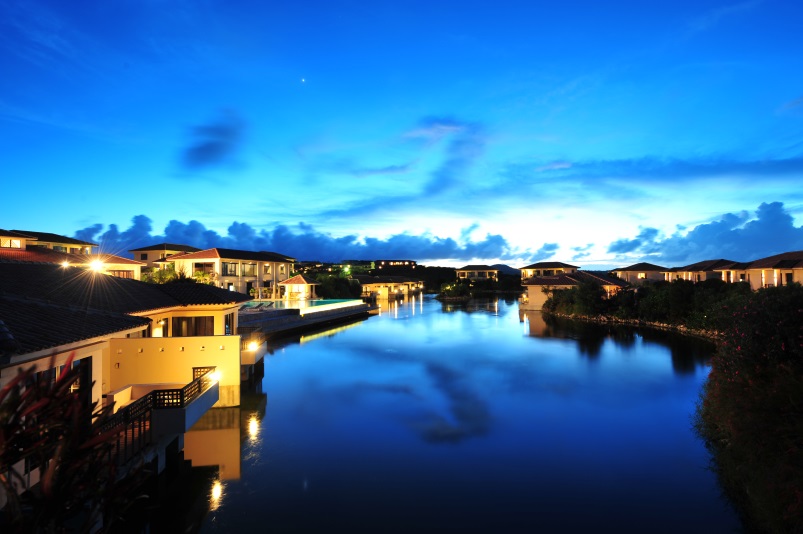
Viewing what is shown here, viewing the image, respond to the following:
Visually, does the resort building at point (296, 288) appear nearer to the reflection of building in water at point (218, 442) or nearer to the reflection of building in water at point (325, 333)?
the reflection of building in water at point (325, 333)

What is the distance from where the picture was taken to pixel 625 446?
11797mm

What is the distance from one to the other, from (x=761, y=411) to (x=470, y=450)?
20.7ft

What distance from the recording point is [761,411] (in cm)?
715

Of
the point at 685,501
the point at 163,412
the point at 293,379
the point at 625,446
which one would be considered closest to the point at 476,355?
the point at 293,379

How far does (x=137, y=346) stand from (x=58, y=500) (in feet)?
32.5

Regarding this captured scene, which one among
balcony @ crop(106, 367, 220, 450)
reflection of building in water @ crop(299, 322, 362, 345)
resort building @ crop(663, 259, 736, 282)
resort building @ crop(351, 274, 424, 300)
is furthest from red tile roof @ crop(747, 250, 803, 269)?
resort building @ crop(351, 274, 424, 300)

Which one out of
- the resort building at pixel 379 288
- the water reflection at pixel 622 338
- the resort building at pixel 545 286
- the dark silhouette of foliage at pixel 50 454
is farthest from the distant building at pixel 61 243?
the dark silhouette of foliage at pixel 50 454

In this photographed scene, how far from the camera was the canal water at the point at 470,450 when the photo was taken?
27.4 feet

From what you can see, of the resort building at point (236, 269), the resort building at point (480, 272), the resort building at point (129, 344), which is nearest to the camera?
the resort building at point (129, 344)

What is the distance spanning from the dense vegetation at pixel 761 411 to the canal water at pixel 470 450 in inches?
24.2

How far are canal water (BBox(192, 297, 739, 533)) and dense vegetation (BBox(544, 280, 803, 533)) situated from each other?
61 cm

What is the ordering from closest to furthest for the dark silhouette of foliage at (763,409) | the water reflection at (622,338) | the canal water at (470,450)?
the dark silhouette of foliage at (763,409), the canal water at (470,450), the water reflection at (622,338)

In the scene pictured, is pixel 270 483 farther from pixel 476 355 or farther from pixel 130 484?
pixel 476 355

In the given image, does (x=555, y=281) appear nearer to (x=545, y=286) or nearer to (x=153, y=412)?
(x=545, y=286)
